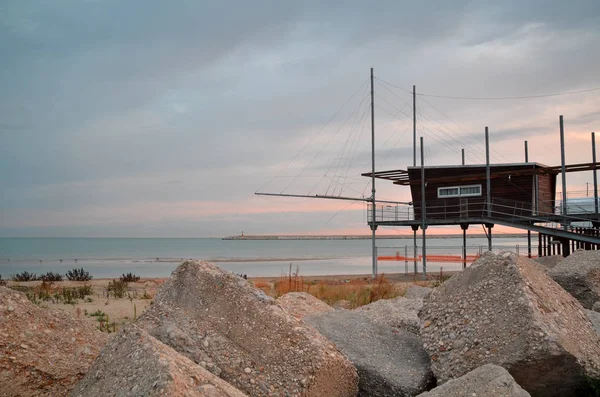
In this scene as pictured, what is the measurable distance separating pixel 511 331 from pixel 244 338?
8.03ft

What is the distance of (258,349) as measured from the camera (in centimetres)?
500

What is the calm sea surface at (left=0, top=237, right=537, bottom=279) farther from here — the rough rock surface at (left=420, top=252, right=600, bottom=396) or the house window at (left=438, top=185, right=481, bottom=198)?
the rough rock surface at (left=420, top=252, right=600, bottom=396)

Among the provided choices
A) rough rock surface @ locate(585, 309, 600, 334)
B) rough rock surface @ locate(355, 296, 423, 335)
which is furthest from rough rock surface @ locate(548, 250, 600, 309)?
rough rock surface @ locate(355, 296, 423, 335)

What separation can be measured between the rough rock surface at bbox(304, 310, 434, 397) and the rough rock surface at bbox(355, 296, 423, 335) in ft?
1.43

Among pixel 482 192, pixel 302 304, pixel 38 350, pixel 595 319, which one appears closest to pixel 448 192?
pixel 482 192

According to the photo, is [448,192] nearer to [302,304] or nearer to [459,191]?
[459,191]

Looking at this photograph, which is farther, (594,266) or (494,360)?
(594,266)

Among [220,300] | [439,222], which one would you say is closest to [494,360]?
[220,300]

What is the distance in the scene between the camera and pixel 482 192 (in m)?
32.6

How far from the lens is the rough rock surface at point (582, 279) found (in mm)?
10010

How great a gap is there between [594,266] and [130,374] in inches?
368

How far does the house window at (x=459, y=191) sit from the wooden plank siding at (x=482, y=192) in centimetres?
18

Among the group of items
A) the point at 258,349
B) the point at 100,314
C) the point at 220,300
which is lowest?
the point at 100,314

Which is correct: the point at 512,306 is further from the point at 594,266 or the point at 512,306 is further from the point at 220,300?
the point at 594,266
